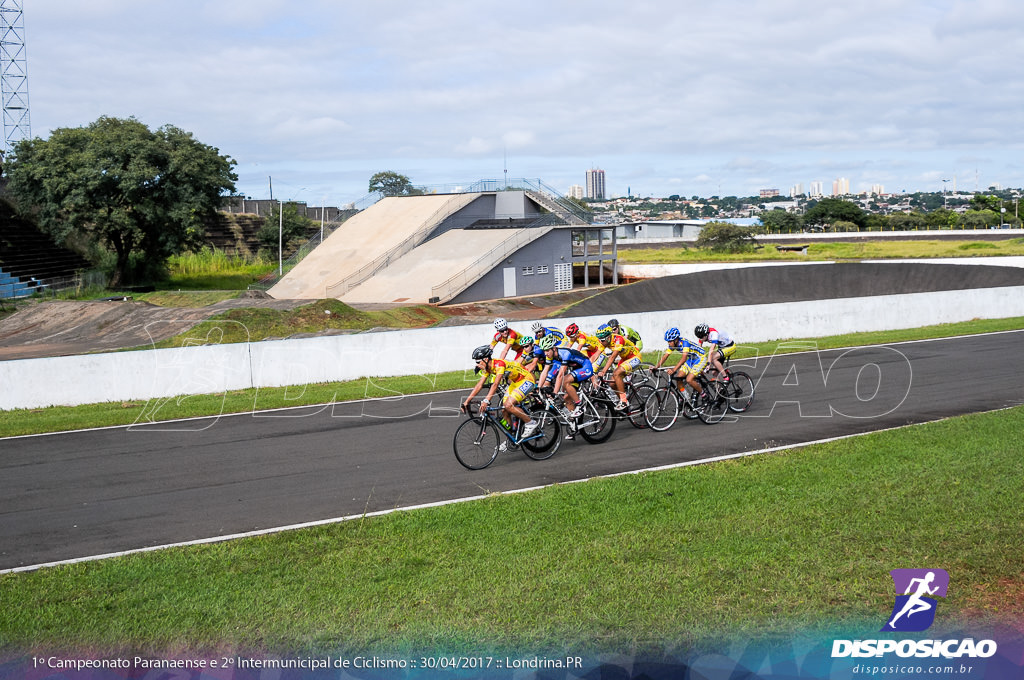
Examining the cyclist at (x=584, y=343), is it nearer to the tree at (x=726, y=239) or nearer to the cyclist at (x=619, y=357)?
the cyclist at (x=619, y=357)

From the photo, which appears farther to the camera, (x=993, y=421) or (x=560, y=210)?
(x=560, y=210)

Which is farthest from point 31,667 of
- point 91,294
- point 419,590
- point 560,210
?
point 560,210

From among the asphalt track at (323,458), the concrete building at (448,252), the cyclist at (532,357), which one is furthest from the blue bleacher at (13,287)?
the cyclist at (532,357)

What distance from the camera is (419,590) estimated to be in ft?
26.5

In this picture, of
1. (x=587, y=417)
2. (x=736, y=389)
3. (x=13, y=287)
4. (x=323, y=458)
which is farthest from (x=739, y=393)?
(x=13, y=287)

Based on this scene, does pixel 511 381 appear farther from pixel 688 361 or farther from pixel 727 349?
pixel 727 349

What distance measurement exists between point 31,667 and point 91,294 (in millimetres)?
48112

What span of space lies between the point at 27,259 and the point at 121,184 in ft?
28.2

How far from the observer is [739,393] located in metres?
16.2

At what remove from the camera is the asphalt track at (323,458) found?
430 inches

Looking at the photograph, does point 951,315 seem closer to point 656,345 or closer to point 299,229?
point 656,345

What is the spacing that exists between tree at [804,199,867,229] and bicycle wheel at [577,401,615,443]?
130463mm

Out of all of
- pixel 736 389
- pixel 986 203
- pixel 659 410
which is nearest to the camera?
pixel 659 410

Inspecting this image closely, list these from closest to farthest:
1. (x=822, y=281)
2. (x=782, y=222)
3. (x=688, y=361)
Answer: (x=688, y=361) < (x=822, y=281) < (x=782, y=222)
